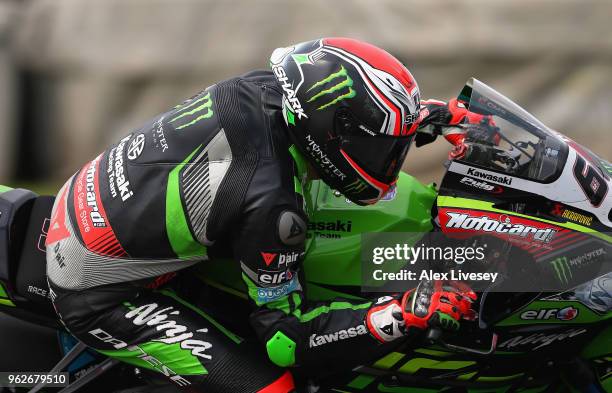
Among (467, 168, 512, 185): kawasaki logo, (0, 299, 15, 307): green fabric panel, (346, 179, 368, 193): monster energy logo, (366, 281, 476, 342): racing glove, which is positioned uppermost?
(467, 168, 512, 185): kawasaki logo

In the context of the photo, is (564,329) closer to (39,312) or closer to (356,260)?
(356,260)

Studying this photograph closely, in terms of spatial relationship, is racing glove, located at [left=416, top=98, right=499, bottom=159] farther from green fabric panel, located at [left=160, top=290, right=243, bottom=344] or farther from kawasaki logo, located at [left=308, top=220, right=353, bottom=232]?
green fabric panel, located at [left=160, top=290, right=243, bottom=344]

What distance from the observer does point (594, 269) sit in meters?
3.46

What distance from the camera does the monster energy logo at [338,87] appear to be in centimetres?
338

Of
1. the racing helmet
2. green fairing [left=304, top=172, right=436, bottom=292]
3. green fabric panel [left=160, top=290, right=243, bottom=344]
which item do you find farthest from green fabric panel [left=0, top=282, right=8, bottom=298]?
the racing helmet

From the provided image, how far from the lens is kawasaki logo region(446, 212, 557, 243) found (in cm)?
343

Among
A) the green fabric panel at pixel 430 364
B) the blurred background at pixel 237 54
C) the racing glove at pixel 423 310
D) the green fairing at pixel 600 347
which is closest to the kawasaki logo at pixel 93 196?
the racing glove at pixel 423 310

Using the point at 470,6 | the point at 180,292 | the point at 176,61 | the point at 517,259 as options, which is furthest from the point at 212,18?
the point at 517,259

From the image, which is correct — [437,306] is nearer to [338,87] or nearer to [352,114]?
[352,114]

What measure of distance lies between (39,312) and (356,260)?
144 cm

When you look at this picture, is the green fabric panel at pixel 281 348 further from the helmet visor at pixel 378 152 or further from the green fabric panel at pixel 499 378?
the green fabric panel at pixel 499 378

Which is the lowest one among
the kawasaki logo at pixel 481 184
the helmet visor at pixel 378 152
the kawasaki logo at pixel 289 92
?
the kawasaki logo at pixel 481 184

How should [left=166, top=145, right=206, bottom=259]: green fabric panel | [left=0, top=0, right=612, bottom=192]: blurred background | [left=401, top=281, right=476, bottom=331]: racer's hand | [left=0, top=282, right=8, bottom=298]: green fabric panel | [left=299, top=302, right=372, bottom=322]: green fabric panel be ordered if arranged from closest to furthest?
[left=401, top=281, right=476, bottom=331]: racer's hand < [left=166, top=145, right=206, bottom=259]: green fabric panel < [left=299, top=302, right=372, bottom=322]: green fabric panel < [left=0, top=282, right=8, bottom=298]: green fabric panel < [left=0, top=0, right=612, bottom=192]: blurred background

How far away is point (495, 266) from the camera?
3.55 meters
